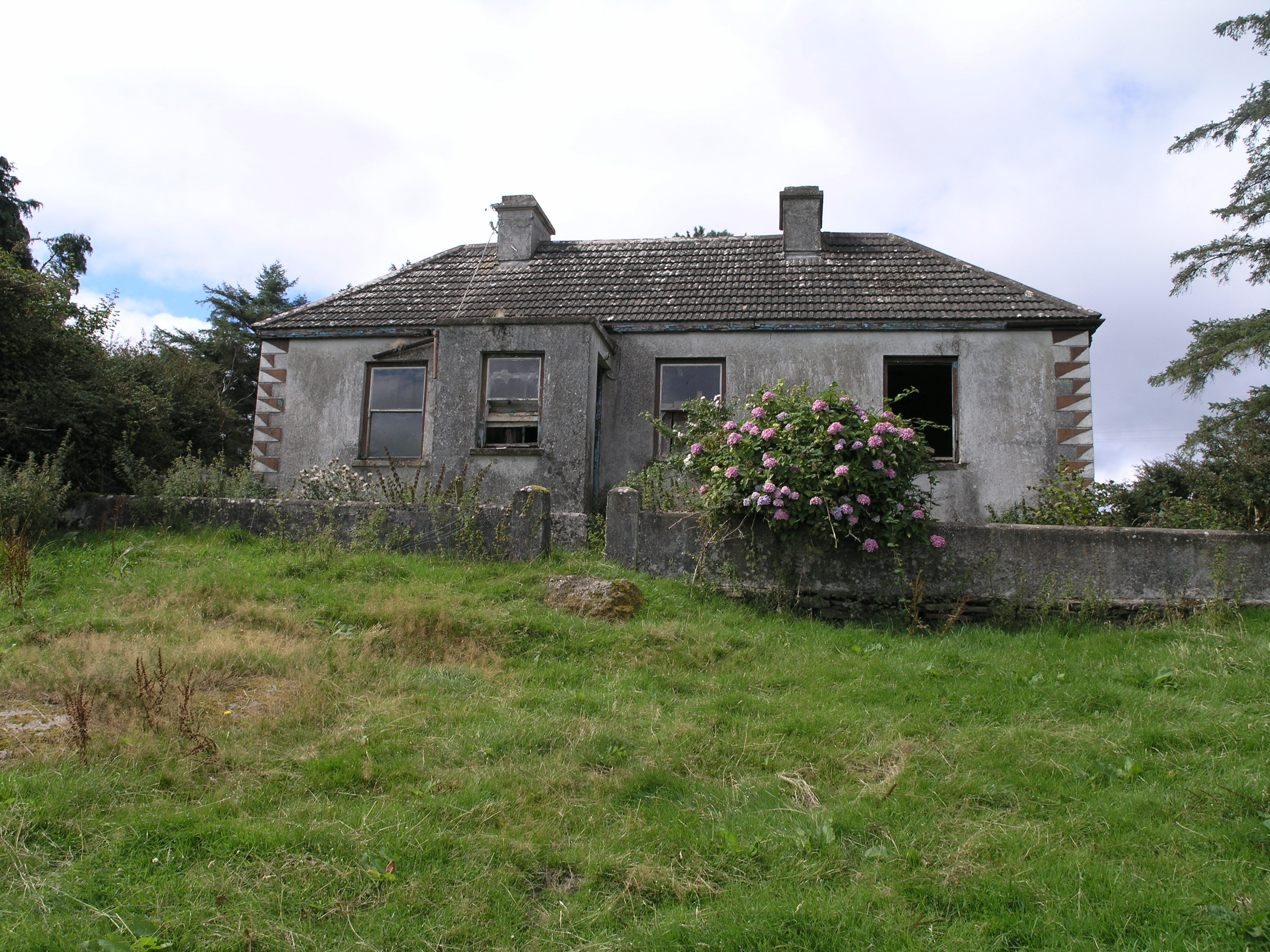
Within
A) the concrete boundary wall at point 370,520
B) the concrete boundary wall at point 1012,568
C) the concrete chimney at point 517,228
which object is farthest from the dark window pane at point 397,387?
the concrete boundary wall at point 1012,568

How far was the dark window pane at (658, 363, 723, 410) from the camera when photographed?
1332 centimetres

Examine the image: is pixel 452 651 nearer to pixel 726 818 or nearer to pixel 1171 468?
pixel 726 818

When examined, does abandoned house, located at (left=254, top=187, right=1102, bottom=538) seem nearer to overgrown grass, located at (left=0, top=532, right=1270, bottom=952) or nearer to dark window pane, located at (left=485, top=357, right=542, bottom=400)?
dark window pane, located at (left=485, top=357, right=542, bottom=400)

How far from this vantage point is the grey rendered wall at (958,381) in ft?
40.3

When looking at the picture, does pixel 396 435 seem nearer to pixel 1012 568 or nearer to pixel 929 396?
pixel 929 396

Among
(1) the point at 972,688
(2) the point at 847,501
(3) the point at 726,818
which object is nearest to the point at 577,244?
(2) the point at 847,501

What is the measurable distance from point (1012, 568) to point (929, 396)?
7570mm

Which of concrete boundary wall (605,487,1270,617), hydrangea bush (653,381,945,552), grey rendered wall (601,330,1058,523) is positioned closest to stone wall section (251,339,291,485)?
grey rendered wall (601,330,1058,523)

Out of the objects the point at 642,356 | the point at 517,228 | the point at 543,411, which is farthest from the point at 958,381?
the point at 517,228

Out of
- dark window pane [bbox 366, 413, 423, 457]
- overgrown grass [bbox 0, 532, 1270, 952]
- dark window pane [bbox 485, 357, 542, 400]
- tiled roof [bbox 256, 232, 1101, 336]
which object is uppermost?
tiled roof [bbox 256, 232, 1101, 336]

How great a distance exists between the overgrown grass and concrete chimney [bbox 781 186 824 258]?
911 centimetres

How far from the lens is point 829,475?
312 inches

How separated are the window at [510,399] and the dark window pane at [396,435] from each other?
6.02 ft

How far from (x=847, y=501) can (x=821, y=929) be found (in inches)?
195
